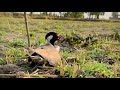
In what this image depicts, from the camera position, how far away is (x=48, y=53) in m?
6.04

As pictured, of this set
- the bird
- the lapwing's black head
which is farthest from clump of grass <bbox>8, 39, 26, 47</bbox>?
the lapwing's black head

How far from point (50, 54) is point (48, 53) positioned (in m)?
0.03

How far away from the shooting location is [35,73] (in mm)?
5883

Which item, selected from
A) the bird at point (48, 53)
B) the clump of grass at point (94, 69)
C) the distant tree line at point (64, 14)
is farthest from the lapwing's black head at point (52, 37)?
the clump of grass at point (94, 69)

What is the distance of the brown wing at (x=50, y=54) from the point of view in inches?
235

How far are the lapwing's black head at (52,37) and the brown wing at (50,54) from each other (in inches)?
3.7

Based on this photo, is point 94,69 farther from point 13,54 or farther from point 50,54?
point 13,54

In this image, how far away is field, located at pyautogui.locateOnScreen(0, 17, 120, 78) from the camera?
5914 millimetres

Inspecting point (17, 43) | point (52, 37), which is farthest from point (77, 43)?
point (17, 43)

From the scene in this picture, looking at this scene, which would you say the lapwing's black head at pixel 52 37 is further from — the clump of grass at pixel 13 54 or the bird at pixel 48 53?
the clump of grass at pixel 13 54
